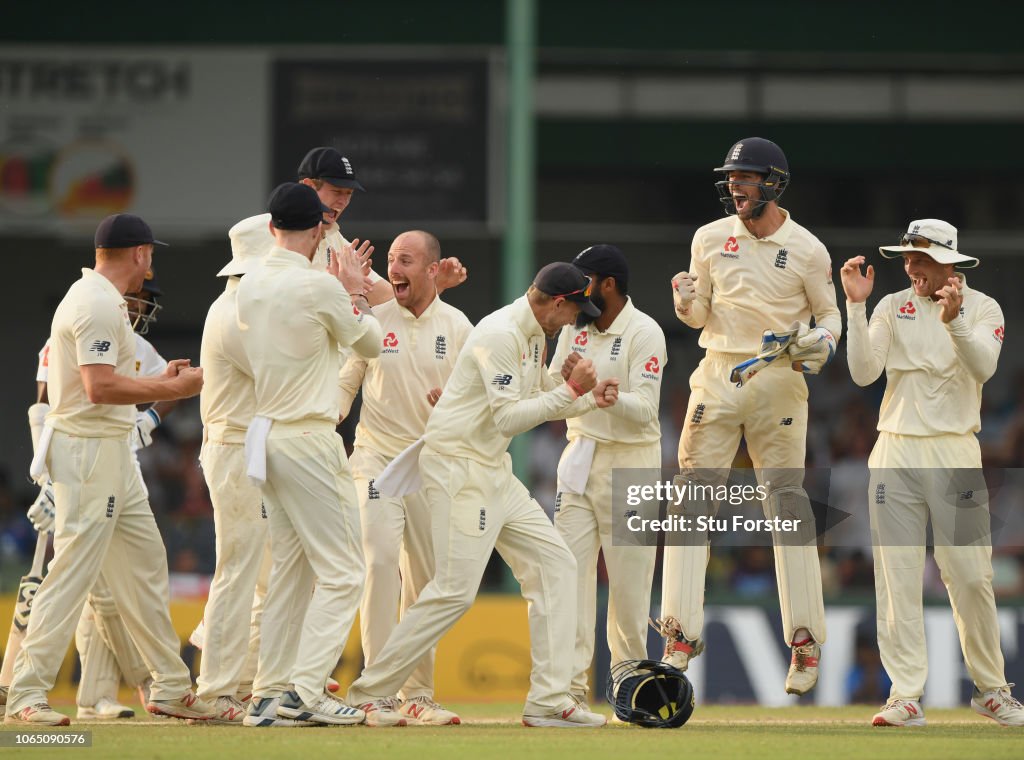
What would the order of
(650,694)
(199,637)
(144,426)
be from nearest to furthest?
(650,694) < (199,637) < (144,426)

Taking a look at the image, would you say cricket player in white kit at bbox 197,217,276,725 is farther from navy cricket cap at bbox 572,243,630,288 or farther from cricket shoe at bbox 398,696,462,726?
navy cricket cap at bbox 572,243,630,288

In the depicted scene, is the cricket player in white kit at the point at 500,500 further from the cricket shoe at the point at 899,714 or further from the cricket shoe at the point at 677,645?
the cricket shoe at the point at 899,714

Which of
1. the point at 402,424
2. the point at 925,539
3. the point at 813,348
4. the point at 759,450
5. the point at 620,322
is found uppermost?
the point at 620,322

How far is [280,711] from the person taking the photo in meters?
7.61

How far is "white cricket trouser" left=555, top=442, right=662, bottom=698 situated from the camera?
8.52m

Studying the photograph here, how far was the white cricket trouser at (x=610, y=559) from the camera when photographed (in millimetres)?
8523

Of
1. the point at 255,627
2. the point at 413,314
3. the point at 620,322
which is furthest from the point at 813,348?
the point at 255,627

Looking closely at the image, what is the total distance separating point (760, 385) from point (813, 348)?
393mm

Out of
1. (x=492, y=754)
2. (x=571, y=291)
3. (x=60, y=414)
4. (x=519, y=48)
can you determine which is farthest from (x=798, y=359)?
(x=519, y=48)

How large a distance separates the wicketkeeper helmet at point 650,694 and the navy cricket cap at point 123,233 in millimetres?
3054

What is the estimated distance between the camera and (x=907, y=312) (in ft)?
28.4

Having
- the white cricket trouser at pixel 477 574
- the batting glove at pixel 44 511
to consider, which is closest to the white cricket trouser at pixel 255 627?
the white cricket trouser at pixel 477 574

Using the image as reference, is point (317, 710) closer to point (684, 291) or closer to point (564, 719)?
point (564, 719)

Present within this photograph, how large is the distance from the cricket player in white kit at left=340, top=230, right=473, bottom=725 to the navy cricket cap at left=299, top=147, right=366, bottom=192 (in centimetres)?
42
